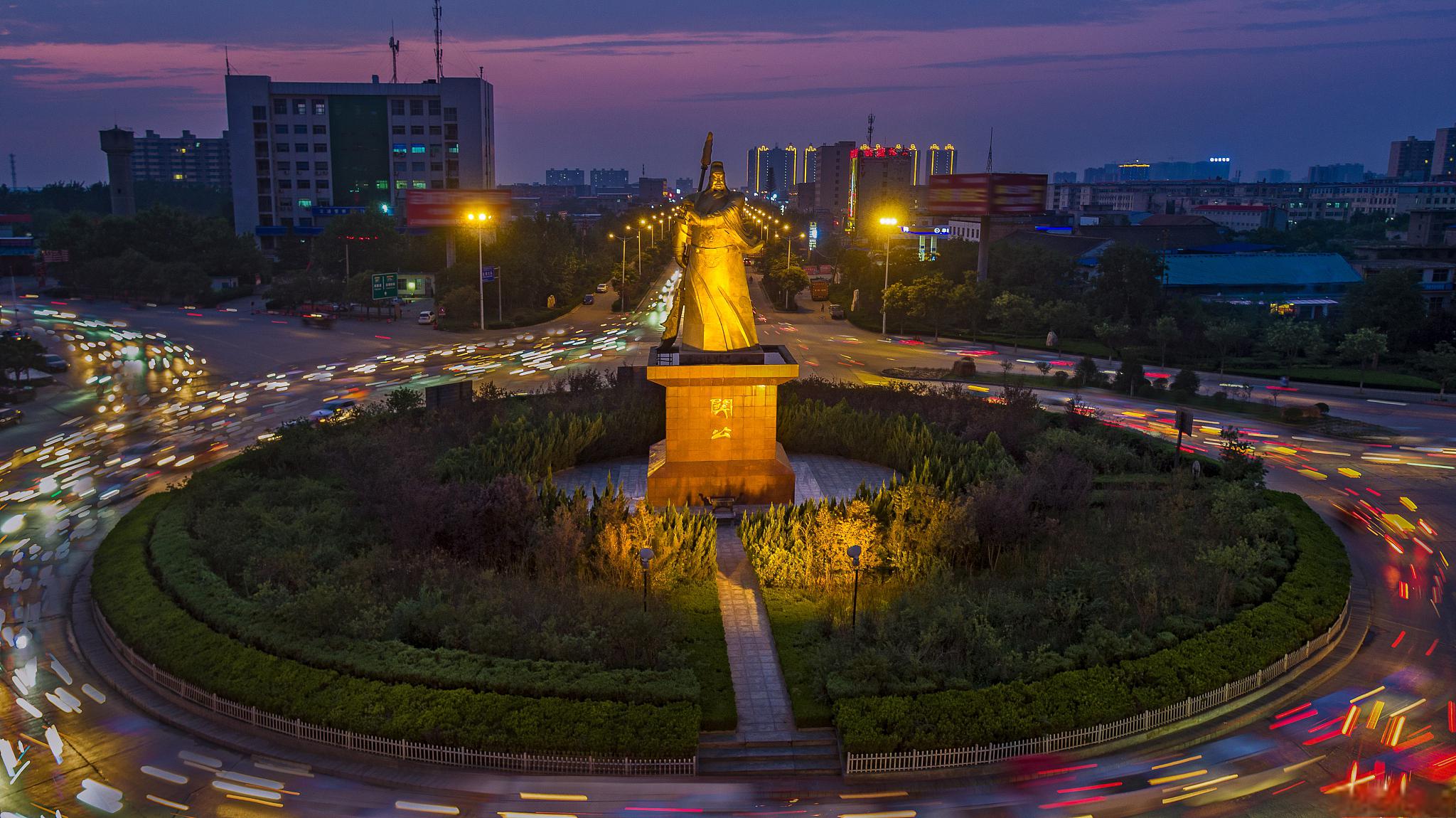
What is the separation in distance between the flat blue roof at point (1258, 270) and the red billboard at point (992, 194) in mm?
10385

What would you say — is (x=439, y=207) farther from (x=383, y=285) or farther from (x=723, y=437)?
(x=723, y=437)

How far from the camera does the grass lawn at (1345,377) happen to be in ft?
161

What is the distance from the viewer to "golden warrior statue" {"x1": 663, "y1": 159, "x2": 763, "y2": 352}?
25.0 metres

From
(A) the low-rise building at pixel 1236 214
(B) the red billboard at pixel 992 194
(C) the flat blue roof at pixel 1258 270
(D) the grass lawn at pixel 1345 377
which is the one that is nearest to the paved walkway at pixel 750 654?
(D) the grass lawn at pixel 1345 377

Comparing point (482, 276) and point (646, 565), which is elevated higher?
point (482, 276)

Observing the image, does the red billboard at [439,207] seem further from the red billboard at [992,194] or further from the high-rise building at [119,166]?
the high-rise building at [119,166]

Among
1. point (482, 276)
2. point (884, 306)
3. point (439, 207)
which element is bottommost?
point (884, 306)

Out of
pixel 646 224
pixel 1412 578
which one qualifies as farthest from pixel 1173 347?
pixel 646 224

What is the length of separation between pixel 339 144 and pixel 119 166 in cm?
3102

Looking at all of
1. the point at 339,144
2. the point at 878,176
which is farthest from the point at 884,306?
the point at 878,176

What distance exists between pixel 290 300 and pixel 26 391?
1196 inches

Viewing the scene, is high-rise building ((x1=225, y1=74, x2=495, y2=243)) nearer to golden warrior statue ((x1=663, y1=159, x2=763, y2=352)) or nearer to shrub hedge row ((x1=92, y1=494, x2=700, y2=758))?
golden warrior statue ((x1=663, y1=159, x2=763, y2=352))

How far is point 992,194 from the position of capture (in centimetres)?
7556

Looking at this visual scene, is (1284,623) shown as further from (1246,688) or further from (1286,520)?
(1286,520)
